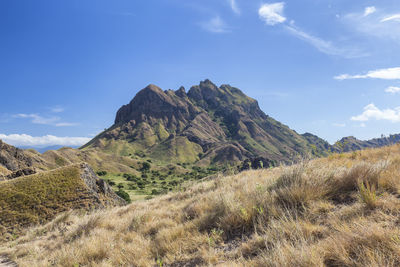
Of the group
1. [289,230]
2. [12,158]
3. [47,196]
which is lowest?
[47,196]

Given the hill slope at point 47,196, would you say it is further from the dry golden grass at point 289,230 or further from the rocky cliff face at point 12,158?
the rocky cliff face at point 12,158

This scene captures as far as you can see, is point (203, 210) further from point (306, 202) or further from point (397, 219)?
point (397, 219)

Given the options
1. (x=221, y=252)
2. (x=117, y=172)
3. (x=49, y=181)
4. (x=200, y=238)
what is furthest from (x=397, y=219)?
(x=117, y=172)

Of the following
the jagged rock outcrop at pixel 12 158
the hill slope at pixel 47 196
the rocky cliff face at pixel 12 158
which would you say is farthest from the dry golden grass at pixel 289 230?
the jagged rock outcrop at pixel 12 158

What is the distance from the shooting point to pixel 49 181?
17.6 meters

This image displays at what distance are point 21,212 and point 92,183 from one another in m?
5.29

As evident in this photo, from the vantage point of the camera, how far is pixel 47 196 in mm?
15883

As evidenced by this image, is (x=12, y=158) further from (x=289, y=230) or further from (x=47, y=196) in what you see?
(x=289, y=230)

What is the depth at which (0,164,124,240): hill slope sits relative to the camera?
14109mm

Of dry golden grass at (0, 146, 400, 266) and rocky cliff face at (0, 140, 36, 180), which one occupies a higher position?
rocky cliff face at (0, 140, 36, 180)

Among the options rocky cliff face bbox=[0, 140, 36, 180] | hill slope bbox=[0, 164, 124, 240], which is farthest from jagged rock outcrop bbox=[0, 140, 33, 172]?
hill slope bbox=[0, 164, 124, 240]

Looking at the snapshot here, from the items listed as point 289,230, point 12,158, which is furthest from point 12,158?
point 289,230

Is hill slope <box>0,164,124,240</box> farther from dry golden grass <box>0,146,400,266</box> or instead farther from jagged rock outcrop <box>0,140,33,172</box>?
jagged rock outcrop <box>0,140,33,172</box>

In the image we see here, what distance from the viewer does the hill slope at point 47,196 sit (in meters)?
14.1
